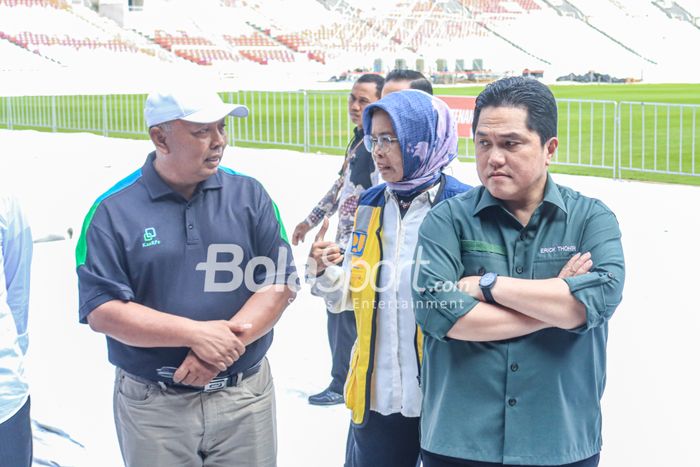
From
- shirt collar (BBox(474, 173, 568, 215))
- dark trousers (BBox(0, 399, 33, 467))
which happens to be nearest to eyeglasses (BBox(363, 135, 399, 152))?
shirt collar (BBox(474, 173, 568, 215))

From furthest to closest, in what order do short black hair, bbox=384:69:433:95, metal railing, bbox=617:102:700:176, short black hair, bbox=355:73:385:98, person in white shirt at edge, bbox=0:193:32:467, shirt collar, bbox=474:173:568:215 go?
metal railing, bbox=617:102:700:176
short black hair, bbox=355:73:385:98
short black hair, bbox=384:69:433:95
person in white shirt at edge, bbox=0:193:32:467
shirt collar, bbox=474:173:568:215

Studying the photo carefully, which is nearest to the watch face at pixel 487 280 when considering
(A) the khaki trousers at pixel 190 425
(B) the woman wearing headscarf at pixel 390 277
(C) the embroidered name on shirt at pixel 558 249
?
(C) the embroidered name on shirt at pixel 558 249

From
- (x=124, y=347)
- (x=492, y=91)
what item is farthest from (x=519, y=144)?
(x=124, y=347)

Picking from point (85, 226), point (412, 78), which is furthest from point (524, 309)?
point (412, 78)

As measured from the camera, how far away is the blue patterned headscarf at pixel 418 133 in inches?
129

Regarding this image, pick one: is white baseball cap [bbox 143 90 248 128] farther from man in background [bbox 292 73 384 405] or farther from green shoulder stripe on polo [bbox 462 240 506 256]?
man in background [bbox 292 73 384 405]

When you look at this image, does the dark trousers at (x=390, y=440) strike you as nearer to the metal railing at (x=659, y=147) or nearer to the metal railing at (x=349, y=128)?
the metal railing at (x=659, y=147)

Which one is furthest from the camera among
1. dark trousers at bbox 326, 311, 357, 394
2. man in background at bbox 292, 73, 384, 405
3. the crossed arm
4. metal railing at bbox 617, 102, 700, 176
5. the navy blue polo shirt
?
metal railing at bbox 617, 102, 700, 176

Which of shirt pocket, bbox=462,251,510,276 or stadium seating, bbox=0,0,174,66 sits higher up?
stadium seating, bbox=0,0,174,66

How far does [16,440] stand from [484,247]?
4.78 feet

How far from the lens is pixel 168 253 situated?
3.13m

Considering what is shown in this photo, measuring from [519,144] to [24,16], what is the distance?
50767mm

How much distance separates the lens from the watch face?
265 cm

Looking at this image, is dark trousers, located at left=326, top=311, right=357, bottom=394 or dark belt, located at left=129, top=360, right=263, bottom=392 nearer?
dark belt, located at left=129, top=360, right=263, bottom=392
